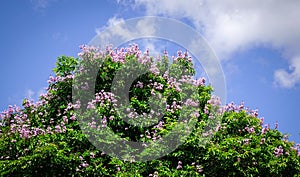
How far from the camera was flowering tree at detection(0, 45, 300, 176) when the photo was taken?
1117 centimetres

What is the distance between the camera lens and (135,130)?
39.3 ft

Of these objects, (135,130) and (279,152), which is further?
(279,152)

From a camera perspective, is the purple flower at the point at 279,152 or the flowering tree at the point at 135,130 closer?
the flowering tree at the point at 135,130

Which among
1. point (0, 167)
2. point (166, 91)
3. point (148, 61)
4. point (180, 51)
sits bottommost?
point (0, 167)

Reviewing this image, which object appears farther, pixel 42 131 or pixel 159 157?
pixel 42 131

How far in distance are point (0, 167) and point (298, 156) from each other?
10.1 meters

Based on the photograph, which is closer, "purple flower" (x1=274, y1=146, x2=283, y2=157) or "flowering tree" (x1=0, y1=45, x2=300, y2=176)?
"flowering tree" (x1=0, y1=45, x2=300, y2=176)

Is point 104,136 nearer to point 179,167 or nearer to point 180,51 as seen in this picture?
point 179,167

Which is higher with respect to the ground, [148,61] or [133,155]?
[148,61]

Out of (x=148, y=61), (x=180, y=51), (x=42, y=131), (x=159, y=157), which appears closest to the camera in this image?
(x=159, y=157)

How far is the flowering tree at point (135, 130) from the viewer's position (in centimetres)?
1117

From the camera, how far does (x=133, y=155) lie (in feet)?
37.0

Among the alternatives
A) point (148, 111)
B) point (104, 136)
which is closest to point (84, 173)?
point (104, 136)

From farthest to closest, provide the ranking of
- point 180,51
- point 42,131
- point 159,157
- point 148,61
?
point 180,51 → point 148,61 → point 42,131 → point 159,157
